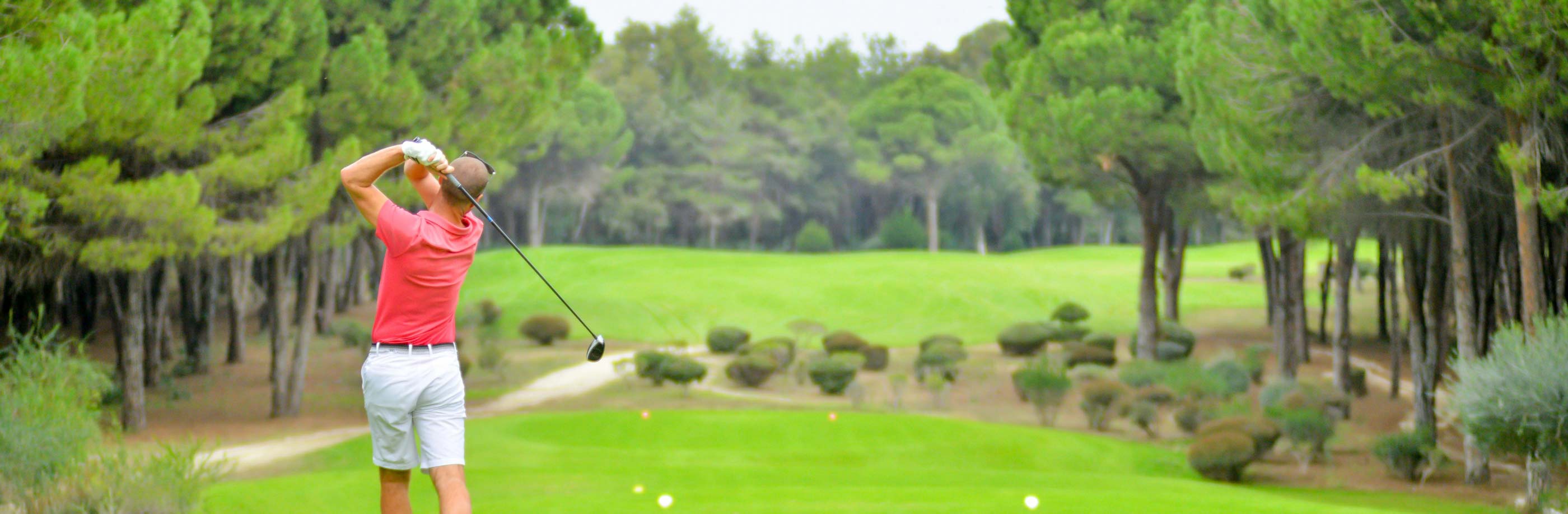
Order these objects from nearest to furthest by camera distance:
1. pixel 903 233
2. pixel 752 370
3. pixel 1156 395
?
pixel 1156 395
pixel 752 370
pixel 903 233

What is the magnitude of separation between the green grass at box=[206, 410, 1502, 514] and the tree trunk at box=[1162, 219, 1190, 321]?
38.6ft

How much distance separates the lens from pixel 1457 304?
40.9 ft

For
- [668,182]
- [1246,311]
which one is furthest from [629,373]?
[668,182]

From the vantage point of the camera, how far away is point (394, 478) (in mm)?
4645

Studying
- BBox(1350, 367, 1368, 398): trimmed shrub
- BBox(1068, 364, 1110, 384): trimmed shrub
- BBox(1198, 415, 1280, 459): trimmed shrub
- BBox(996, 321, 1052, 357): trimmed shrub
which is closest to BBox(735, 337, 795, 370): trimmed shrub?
BBox(996, 321, 1052, 357): trimmed shrub

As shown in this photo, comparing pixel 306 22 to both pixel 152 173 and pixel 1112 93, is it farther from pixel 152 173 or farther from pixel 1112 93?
pixel 1112 93

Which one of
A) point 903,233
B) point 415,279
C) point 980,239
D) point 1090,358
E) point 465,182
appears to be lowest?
point 1090,358

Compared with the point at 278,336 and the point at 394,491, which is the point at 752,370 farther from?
the point at 394,491

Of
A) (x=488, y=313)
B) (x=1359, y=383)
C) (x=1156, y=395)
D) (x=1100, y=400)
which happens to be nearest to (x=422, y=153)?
(x=1100, y=400)

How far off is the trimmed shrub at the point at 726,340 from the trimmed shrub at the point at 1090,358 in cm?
747

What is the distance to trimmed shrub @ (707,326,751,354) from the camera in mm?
28516

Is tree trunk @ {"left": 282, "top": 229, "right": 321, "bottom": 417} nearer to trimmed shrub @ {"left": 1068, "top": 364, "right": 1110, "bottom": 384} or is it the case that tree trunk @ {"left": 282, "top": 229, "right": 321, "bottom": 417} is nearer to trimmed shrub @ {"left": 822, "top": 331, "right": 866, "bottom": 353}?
trimmed shrub @ {"left": 822, "top": 331, "right": 866, "bottom": 353}

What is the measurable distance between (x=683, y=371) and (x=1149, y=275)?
32.4 feet

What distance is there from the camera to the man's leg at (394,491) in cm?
464
